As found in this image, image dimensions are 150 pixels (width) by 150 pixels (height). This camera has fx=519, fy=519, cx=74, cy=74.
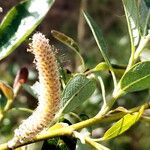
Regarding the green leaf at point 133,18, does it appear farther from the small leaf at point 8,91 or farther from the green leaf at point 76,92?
the small leaf at point 8,91

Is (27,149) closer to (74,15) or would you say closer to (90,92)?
(90,92)

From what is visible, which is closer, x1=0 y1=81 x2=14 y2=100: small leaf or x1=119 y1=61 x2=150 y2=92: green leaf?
x1=119 y1=61 x2=150 y2=92: green leaf

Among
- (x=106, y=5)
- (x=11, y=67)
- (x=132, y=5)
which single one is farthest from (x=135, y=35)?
(x=106, y=5)

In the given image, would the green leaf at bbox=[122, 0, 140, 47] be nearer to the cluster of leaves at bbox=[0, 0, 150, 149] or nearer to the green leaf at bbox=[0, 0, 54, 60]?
the cluster of leaves at bbox=[0, 0, 150, 149]

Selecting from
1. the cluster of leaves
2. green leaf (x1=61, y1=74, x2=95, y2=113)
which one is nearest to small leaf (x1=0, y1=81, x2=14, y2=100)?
the cluster of leaves

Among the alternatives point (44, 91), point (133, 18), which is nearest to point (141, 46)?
point (133, 18)

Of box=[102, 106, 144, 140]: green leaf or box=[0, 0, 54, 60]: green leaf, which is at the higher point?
box=[0, 0, 54, 60]: green leaf

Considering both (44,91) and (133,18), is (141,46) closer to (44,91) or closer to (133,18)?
(133,18)
